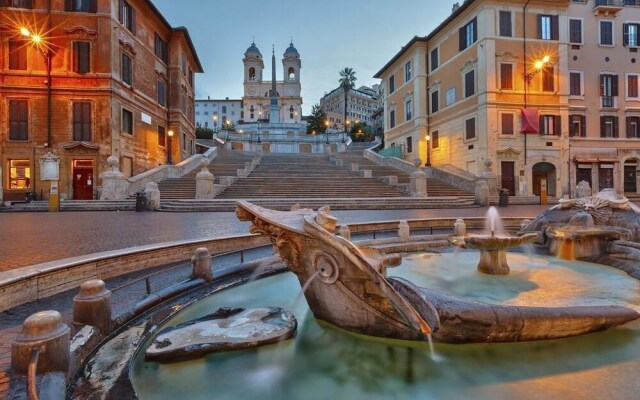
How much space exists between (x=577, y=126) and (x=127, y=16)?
121 feet

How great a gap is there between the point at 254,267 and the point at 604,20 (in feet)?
126

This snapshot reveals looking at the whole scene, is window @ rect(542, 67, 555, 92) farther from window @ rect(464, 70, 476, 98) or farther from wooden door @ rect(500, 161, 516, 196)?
wooden door @ rect(500, 161, 516, 196)

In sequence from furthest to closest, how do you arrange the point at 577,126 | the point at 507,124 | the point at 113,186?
the point at 577,126 → the point at 507,124 → the point at 113,186

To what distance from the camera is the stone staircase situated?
21.3 m

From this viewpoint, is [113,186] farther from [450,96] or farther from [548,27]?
[548,27]

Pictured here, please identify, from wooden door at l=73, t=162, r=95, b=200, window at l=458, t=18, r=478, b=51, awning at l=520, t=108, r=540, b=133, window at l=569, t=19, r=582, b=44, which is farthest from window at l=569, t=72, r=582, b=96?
wooden door at l=73, t=162, r=95, b=200

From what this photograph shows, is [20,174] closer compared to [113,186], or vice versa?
[113,186]

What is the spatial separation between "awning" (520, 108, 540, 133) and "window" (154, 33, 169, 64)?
31.3 meters

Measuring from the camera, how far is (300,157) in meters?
35.0

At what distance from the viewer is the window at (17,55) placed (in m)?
23.5

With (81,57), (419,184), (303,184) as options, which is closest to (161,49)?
(81,57)

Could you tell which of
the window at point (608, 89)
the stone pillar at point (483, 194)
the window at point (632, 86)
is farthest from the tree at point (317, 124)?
the stone pillar at point (483, 194)

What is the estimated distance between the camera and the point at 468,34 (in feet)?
99.7

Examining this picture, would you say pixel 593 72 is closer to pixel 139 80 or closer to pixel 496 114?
pixel 496 114
